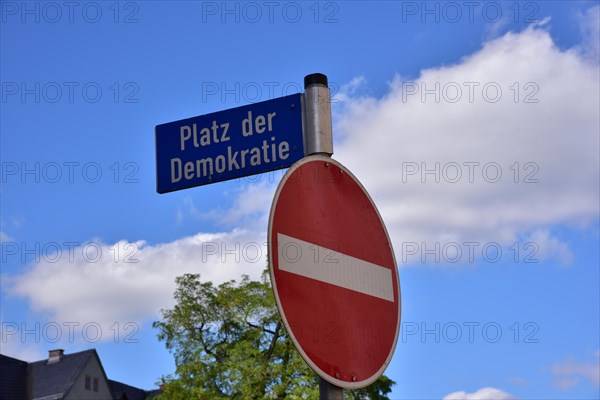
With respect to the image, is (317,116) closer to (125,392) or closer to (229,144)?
(229,144)

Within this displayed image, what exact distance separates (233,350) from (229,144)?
81.6 ft

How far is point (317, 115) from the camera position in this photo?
382 centimetres

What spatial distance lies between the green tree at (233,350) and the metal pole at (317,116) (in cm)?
2276

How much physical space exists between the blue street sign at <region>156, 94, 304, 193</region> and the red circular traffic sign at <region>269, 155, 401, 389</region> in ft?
1.18

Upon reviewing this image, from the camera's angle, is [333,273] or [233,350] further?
[233,350]

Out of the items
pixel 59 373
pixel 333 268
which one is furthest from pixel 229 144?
pixel 59 373

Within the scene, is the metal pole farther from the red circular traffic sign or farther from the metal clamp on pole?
the red circular traffic sign

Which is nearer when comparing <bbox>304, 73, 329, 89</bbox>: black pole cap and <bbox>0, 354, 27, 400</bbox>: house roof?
<bbox>304, 73, 329, 89</bbox>: black pole cap

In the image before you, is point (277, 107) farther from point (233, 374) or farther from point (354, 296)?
point (233, 374)

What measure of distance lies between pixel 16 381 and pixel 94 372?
3372cm

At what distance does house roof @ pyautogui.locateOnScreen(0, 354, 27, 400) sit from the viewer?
1276cm

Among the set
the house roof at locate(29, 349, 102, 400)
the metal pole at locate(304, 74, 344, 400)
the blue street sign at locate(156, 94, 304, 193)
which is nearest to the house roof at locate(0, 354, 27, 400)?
the blue street sign at locate(156, 94, 304, 193)

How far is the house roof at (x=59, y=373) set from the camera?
43156 millimetres

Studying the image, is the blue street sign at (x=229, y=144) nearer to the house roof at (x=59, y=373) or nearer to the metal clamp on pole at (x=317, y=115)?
the metal clamp on pole at (x=317, y=115)
